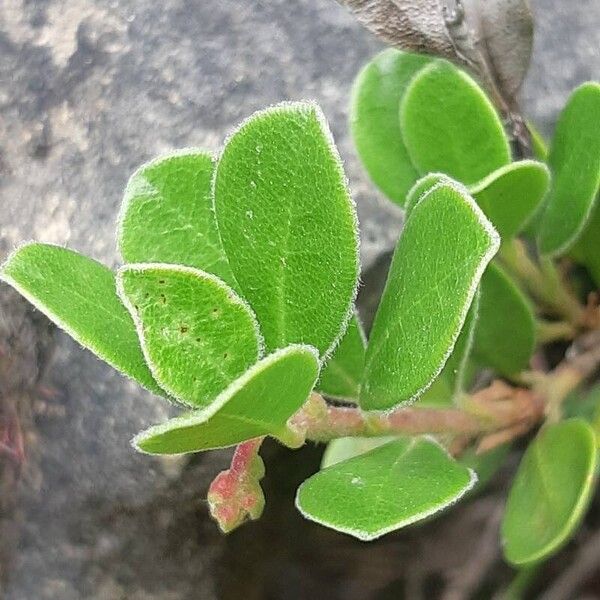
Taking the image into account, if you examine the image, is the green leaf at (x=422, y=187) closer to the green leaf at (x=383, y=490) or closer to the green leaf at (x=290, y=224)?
the green leaf at (x=290, y=224)

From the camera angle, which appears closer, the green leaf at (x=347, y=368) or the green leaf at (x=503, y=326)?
the green leaf at (x=347, y=368)

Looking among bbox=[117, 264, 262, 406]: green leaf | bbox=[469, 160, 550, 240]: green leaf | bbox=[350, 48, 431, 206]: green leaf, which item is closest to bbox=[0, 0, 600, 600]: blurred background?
bbox=[350, 48, 431, 206]: green leaf

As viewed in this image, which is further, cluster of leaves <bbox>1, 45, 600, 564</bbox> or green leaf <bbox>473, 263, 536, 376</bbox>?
green leaf <bbox>473, 263, 536, 376</bbox>

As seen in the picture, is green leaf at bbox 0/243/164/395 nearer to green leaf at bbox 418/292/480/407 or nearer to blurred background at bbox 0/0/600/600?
green leaf at bbox 418/292/480/407

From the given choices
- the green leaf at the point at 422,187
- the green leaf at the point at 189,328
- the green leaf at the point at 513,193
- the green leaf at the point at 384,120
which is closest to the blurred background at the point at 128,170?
the green leaf at the point at 384,120

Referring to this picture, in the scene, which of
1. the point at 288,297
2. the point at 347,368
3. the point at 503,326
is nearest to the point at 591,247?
the point at 503,326

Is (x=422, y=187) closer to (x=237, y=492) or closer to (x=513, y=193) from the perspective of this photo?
(x=513, y=193)
